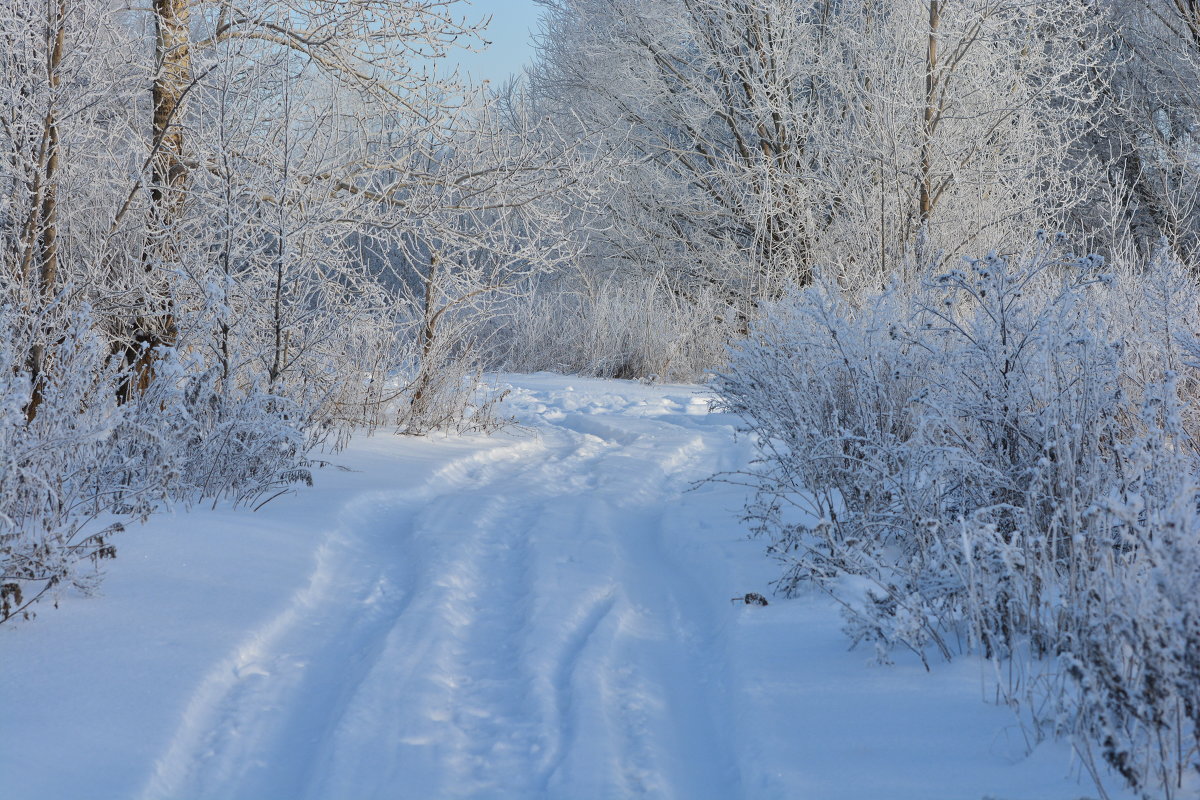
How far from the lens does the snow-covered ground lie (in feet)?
7.14

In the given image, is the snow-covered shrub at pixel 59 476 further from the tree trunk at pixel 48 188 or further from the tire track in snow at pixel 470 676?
the tire track in snow at pixel 470 676

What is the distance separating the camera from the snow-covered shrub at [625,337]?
12969 millimetres

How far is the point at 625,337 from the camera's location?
1325cm

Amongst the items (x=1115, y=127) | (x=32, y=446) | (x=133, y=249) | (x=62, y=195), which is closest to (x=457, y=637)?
(x=32, y=446)

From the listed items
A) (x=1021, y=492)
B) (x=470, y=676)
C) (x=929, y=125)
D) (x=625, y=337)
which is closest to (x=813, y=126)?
(x=929, y=125)

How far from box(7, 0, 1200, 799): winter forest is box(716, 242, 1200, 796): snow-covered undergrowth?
0.06 feet

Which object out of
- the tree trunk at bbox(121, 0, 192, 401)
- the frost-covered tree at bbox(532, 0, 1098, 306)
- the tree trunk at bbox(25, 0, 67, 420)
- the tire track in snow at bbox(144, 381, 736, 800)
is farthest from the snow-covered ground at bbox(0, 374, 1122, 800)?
the frost-covered tree at bbox(532, 0, 1098, 306)

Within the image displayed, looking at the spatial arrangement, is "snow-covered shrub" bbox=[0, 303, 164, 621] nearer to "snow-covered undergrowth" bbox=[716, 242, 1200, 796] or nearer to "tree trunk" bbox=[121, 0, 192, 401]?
"tree trunk" bbox=[121, 0, 192, 401]

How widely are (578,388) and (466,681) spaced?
8.29 m

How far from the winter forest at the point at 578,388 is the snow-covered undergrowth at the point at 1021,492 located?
18 millimetres

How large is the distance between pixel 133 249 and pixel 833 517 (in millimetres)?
5990

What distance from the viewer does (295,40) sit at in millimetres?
6383

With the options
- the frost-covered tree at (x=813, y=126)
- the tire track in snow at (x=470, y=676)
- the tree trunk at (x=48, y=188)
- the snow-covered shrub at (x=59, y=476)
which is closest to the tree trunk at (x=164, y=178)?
the tree trunk at (x=48, y=188)

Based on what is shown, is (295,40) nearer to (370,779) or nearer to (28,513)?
(28,513)
